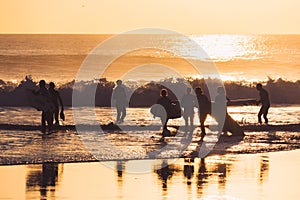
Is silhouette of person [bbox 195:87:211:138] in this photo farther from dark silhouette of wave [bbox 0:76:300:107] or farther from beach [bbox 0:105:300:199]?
dark silhouette of wave [bbox 0:76:300:107]

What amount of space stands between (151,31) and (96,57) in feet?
243

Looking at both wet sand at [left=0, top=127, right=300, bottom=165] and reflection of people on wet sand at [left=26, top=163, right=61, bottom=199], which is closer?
reflection of people on wet sand at [left=26, top=163, right=61, bottom=199]

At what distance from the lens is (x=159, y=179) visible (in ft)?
61.8

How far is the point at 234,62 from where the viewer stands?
112 m

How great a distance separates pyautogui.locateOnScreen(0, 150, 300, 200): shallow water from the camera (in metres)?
17.0

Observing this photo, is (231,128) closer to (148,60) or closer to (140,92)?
(140,92)

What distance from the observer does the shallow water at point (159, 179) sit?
A: 17.0 meters

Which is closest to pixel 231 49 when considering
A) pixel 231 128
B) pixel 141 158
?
pixel 231 128

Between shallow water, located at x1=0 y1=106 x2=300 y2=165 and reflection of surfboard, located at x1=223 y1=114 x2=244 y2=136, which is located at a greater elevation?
reflection of surfboard, located at x1=223 y1=114 x2=244 y2=136

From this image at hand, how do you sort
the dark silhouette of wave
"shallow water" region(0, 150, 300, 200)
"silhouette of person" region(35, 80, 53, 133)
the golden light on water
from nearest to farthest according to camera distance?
"shallow water" region(0, 150, 300, 200) → "silhouette of person" region(35, 80, 53, 133) → the dark silhouette of wave → the golden light on water

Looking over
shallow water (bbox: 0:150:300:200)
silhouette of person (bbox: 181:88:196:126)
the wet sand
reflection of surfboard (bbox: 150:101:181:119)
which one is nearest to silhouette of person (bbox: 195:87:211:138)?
the wet sand

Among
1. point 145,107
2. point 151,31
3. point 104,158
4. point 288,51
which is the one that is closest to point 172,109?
point 104,158

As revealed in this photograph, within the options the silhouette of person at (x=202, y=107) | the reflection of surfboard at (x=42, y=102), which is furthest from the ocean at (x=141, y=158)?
the reflection of surfboard at (x=42, y=102)

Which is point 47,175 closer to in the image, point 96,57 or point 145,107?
point 145,107
